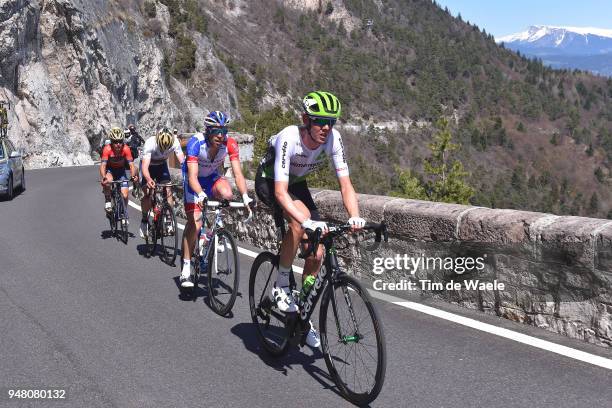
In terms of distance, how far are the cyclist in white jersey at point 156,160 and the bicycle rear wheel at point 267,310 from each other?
3005mm

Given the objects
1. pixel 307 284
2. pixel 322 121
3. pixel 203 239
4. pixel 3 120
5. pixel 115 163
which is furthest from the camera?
pixel 3 120

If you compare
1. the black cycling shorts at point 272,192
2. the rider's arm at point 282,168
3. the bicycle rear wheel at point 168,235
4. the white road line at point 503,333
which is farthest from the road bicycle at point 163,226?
the rider's arm at point 282,168

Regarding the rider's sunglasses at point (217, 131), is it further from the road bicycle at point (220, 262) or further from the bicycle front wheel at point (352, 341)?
the bicycle front wheel at point (352, 341)

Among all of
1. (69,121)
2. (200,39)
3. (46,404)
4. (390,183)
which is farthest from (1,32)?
(390,183)

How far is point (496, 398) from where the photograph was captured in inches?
163

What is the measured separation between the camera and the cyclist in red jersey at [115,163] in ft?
33.3

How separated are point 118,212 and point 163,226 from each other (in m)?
2.11

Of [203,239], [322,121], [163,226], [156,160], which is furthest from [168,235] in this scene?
[322,121]

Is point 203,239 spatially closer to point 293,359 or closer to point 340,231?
point 293,359

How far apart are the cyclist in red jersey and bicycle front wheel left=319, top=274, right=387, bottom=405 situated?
21.0 feet

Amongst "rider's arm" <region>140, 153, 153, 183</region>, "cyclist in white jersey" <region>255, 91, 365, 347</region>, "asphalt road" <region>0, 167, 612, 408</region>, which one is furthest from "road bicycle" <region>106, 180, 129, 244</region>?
"cyclist in white jersey" <region>255, 91, 365, 347</region>

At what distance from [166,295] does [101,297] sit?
668 millimetres

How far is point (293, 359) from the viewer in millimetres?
4996

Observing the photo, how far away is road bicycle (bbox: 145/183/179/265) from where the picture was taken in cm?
850
